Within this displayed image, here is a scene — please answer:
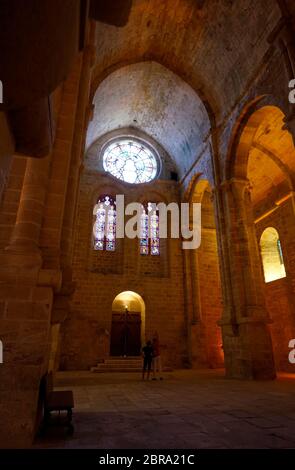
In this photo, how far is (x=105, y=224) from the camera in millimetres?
14539

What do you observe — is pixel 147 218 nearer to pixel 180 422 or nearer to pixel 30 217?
pixel 30 217

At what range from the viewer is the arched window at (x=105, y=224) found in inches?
561

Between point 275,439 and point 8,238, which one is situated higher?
point 8,238

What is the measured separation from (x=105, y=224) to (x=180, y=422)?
11780mm

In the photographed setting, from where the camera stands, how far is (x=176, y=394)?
5.46 m

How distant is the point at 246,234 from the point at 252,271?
1.26 meters

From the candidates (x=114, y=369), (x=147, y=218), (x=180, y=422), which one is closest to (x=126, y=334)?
(x=114, y=369)

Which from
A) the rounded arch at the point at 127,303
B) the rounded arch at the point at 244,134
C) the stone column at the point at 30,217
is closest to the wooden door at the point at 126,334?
the rounded arch at the point at 127,303

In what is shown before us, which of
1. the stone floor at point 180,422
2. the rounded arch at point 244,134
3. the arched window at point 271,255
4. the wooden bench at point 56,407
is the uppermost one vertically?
the rounded arch at point 244,134

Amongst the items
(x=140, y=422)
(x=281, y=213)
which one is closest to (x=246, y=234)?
(x=281, y=213)

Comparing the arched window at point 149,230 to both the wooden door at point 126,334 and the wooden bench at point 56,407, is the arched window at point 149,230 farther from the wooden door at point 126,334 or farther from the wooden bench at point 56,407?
the wooden bench at point 56,407

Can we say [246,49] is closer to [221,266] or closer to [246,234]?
[246,234]

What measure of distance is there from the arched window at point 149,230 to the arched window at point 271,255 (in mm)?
5346

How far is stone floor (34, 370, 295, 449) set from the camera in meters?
2.61
